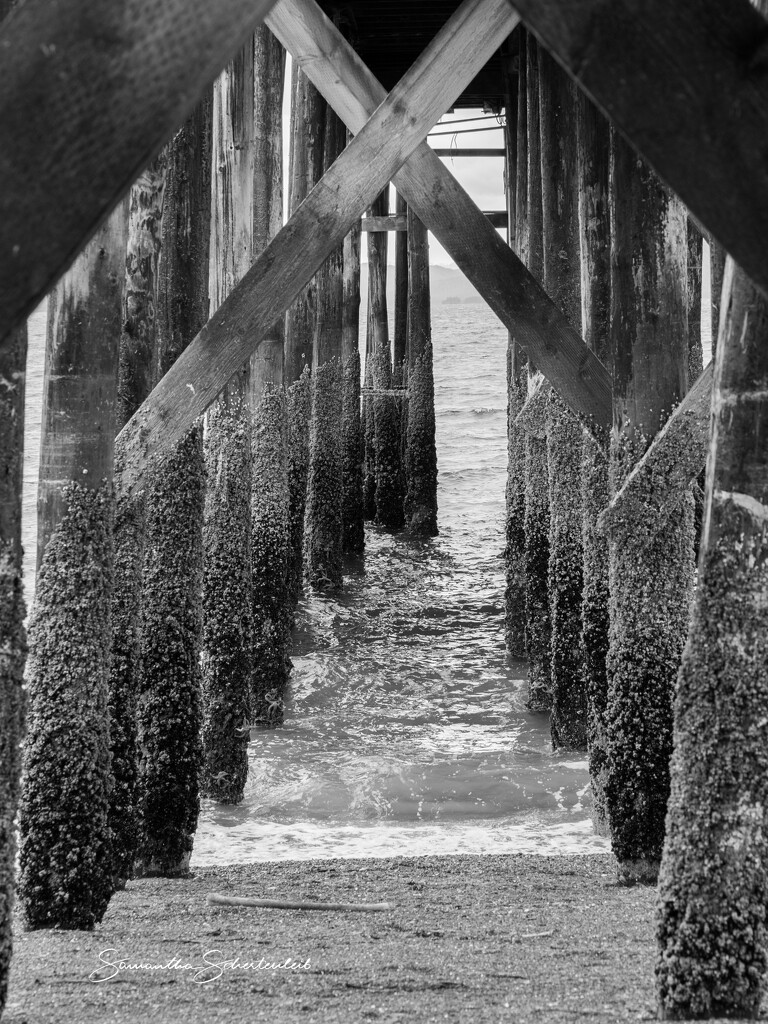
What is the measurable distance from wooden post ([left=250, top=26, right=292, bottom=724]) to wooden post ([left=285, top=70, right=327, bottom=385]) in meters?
1.30

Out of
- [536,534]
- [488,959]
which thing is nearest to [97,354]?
[488,959]

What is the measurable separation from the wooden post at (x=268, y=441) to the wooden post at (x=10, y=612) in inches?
169

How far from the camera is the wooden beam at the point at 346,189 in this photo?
12.9 ft

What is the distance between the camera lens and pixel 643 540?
138 inches

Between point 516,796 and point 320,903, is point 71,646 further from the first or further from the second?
point 516,796

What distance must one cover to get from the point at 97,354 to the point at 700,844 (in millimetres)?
2057

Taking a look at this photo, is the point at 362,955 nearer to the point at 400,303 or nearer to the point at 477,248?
the point at 477,248

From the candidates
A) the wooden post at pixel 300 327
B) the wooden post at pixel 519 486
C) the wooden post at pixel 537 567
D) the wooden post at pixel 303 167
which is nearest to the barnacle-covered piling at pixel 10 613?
the wooden post at pixel 537 567

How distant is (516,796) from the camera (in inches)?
220

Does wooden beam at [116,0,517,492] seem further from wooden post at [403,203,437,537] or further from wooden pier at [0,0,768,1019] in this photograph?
wooden post at [403,203,437,537]

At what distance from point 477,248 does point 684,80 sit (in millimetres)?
2929

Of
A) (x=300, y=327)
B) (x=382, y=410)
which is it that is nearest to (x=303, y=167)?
(x=300, y=327)

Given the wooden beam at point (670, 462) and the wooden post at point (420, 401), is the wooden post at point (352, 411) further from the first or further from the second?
the wooden beam at point (670, 462)

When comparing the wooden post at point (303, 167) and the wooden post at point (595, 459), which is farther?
the wooden post at point (303, 167)
